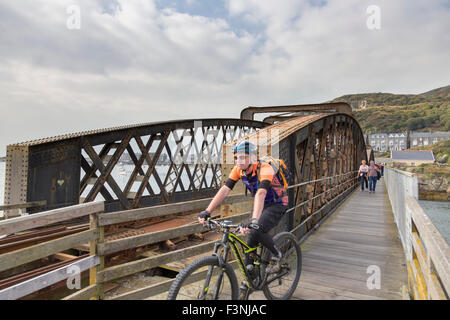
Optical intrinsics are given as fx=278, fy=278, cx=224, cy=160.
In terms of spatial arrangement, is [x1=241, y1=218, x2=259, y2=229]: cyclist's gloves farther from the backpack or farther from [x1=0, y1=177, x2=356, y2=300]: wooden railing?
[x1=0, y1=177, x2=356, y2=300]: wooden railing

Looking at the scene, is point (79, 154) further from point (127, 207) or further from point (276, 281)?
point (276, 281)

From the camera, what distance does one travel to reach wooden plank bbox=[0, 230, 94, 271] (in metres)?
2.22

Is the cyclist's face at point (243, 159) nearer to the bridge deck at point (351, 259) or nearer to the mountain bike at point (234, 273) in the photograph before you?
the mountain bike at point (234, 273)

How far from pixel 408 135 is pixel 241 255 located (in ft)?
630

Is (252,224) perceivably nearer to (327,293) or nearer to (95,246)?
(95,246)

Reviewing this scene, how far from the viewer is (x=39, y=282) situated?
2.45m

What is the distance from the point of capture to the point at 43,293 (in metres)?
4.59

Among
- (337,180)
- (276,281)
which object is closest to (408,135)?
(337,180)

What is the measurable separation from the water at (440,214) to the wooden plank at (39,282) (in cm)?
5103

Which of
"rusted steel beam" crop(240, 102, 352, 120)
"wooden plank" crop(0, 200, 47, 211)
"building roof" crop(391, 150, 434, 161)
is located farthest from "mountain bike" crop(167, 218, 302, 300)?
"building roof" crop(391, 150, 434, 161)

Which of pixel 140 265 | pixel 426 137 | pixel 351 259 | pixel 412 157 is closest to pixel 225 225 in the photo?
pixel 140 265

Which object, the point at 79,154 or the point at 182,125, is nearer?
the point at 79,154

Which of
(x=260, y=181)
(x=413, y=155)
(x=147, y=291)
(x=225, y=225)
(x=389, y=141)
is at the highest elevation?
(x=389, y=141)

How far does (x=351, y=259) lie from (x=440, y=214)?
64705 millimetres
